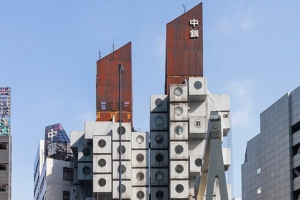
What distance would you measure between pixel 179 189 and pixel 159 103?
11.1 m

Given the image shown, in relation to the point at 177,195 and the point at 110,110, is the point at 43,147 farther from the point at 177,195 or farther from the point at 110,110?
the point at 177,195

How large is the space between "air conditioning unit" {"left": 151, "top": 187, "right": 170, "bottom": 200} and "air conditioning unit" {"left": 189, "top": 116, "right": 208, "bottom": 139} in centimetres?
807

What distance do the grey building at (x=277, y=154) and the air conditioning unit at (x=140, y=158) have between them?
1847cm

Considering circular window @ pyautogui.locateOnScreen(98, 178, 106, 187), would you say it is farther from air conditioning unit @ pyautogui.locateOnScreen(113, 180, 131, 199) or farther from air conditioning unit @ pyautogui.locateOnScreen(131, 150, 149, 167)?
air conditioning unit @ pyautogui.locateOnScreen(131, 150, 149, 167)

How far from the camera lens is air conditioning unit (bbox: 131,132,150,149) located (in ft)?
306

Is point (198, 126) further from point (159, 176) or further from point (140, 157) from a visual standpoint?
point (140, 157)

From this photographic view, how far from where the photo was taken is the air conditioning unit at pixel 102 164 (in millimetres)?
91375

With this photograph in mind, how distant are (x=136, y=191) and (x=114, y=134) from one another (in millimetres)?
7212

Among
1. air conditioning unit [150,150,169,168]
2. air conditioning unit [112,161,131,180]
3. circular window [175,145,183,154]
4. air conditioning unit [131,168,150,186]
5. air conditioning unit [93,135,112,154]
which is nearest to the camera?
circular window [175,145,183,154]

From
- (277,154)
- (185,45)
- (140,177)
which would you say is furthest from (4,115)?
(277,154)

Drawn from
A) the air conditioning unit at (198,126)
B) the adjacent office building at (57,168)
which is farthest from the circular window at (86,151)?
the adjacent office building at (57,168)

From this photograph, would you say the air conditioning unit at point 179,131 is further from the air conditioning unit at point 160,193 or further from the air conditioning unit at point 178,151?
the air conditioning unit at point 160,193

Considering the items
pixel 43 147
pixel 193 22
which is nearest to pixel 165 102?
pixel 193 22

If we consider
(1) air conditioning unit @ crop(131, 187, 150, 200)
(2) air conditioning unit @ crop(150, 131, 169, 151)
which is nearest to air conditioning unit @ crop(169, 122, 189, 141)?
(2) air conditioning unit @ crop(150, 131, 169, 151)
